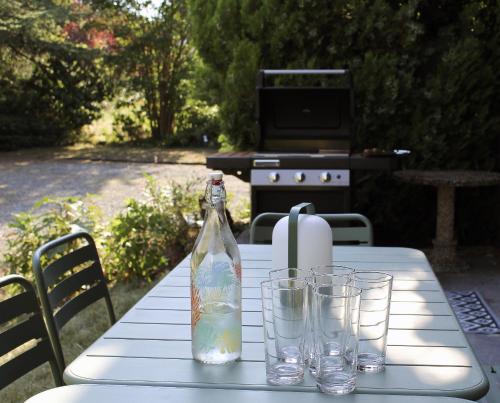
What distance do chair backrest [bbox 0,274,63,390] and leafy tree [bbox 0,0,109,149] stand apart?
1127 cm

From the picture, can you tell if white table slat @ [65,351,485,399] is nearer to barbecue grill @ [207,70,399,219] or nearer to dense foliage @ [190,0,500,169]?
barbecue grill @ [207,70,399,219]

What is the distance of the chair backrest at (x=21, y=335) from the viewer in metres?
1.48

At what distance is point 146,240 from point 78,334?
3.41 ft

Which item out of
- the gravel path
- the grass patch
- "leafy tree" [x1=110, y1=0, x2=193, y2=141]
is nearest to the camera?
the grass patch

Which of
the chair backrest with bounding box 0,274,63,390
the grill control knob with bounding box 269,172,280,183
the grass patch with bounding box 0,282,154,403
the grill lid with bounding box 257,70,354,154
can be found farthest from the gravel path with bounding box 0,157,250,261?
the chair backrest with bounding box 0,274,63,390

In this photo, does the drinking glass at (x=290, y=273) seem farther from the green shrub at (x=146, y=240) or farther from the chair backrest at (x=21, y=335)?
the green shrub at (x=146, y=240)

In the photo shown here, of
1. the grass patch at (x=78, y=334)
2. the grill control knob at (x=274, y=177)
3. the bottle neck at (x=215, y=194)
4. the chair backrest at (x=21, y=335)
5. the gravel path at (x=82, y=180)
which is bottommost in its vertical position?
the grass patch at (x=78, y=334)

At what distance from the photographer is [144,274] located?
437 cm

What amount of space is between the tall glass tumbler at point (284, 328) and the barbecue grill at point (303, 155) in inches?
107

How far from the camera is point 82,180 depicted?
30.0 ft

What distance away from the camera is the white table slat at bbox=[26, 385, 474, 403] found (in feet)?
3.54

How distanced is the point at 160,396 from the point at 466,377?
526 mm

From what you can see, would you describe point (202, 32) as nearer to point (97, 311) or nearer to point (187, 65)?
point (97, 311)

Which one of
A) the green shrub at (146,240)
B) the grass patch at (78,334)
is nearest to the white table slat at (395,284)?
the grass patch at (78,334)
